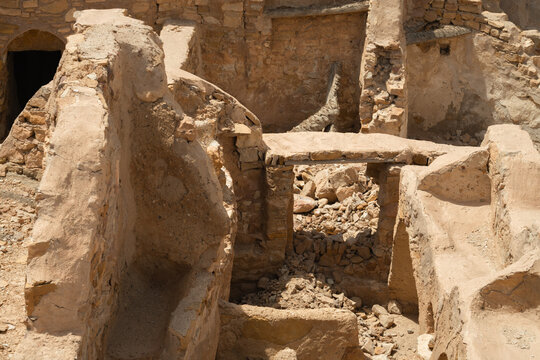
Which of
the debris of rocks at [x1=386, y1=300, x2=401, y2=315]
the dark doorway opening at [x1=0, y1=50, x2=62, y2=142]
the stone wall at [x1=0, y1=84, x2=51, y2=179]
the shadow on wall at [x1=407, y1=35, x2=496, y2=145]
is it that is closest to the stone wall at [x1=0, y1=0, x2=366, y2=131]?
the dark doorway opening at [x1=0, y1=50, x2=62, y2=142]

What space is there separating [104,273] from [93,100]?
958 mm

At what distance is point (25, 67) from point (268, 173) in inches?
204

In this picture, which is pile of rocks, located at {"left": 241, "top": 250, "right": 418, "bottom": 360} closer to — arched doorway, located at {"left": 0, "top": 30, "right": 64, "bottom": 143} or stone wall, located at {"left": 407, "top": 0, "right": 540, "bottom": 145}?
stone wall, located at {"left": 407, "top": 0, "right": 540, "bottom": 145}

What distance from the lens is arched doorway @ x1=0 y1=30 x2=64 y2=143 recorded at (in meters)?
10.4

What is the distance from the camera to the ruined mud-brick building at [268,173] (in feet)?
13.7

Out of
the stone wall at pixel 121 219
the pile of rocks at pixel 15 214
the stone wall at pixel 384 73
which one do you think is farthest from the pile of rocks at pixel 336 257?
the pile of rocks at pixel 15 214

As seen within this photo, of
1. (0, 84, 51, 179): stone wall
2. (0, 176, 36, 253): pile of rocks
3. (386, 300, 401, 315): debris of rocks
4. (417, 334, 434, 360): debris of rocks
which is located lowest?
(386, 300, 401, 315): debris of rocks

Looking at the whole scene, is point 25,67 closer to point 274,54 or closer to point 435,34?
point 274,54

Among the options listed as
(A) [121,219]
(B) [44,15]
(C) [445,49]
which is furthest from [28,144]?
(C) [445,49]

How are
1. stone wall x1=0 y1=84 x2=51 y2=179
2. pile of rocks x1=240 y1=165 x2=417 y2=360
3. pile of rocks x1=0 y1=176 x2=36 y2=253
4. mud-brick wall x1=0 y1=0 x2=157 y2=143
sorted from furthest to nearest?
mud-brick wall x1=0 y1=0 x2=157 y2=143 → pile of rocks x1=240 y1=165 x2=417 y2=360 → stone wall x1=0 y1=84 x2=51 y2=179 → pile of rocks x1=0 y1=176 x2=36 y2=253

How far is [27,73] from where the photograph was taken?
38.1 ft

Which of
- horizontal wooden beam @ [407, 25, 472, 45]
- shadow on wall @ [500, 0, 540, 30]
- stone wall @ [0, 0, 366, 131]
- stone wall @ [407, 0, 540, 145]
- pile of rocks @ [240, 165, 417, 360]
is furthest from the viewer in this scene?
shadow on wall @ [500, 0, 540, 30]

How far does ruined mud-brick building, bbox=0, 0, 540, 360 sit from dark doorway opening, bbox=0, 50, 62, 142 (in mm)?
35

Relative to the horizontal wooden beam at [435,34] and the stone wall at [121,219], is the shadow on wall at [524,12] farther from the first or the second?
the stone wall at [121,219]
